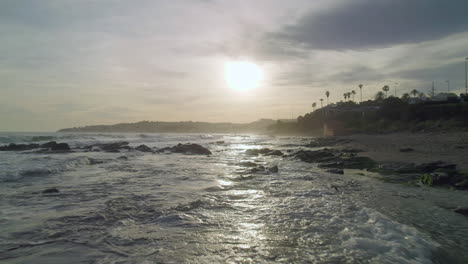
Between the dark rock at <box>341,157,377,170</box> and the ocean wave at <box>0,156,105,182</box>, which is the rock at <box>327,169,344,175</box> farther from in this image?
the ocean wave at <box>0,156,105,182</box>

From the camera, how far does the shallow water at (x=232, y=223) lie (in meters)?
4.52

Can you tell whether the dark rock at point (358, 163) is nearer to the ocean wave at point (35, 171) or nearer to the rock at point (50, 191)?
the rock at point (50, 191)

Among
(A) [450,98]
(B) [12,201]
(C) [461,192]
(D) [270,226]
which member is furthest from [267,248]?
(A) [450,98]

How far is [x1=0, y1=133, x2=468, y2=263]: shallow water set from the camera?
4.52m

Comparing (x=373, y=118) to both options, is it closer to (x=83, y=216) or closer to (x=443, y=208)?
(x=443, y=208)

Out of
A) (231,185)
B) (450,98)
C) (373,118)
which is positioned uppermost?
(450,98)

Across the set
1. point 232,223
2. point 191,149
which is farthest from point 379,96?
point 232,223

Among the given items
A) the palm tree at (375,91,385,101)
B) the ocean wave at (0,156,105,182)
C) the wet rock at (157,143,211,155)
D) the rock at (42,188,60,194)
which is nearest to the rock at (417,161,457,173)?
the rock at (42,188,60,194)

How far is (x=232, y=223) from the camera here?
609 centimetres

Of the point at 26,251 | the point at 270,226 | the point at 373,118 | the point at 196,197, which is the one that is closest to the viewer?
the point at 26,251

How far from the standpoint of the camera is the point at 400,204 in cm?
725

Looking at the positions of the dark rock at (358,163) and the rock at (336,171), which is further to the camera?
the dark rock at (358,163)

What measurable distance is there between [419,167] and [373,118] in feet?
156

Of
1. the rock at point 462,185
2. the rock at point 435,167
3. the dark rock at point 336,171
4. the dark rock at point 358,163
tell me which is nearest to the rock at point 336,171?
the dark rock at point 336,171
